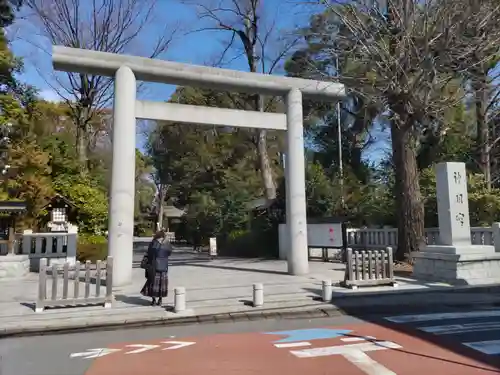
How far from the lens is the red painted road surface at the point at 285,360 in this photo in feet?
16.7

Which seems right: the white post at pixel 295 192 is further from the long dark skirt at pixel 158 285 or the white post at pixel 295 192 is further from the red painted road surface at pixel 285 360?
the red painted road surface at pixel 285 360

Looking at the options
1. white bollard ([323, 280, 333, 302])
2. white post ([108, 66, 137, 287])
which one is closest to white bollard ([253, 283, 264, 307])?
white bollard ([323, 280, 333, 302])

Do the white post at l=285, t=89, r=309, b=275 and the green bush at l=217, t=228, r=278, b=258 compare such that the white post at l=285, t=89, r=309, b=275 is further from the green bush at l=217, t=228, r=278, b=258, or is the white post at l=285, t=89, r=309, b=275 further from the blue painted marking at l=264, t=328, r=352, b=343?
the green bush at l=217, t=228, r=278, b=258

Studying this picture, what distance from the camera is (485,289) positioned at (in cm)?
1055

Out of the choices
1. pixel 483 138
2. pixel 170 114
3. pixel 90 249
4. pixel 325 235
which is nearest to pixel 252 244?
pixel 325 235

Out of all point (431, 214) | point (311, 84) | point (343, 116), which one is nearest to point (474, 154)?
point (431, 214)

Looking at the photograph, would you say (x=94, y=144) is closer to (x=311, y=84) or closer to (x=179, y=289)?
(x=311, y=84)

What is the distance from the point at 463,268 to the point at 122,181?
9.36 metres

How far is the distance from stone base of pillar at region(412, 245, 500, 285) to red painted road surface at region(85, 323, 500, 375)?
5.38 metres

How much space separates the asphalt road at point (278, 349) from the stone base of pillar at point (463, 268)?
3.23 m

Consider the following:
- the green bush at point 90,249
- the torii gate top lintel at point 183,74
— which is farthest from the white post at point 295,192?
the green bush at point 90,249

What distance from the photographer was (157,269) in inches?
346

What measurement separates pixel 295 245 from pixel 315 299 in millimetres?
3886

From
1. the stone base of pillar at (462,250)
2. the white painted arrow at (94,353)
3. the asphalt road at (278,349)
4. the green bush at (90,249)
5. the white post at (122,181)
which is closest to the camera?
the asphalt road at (278,349)
